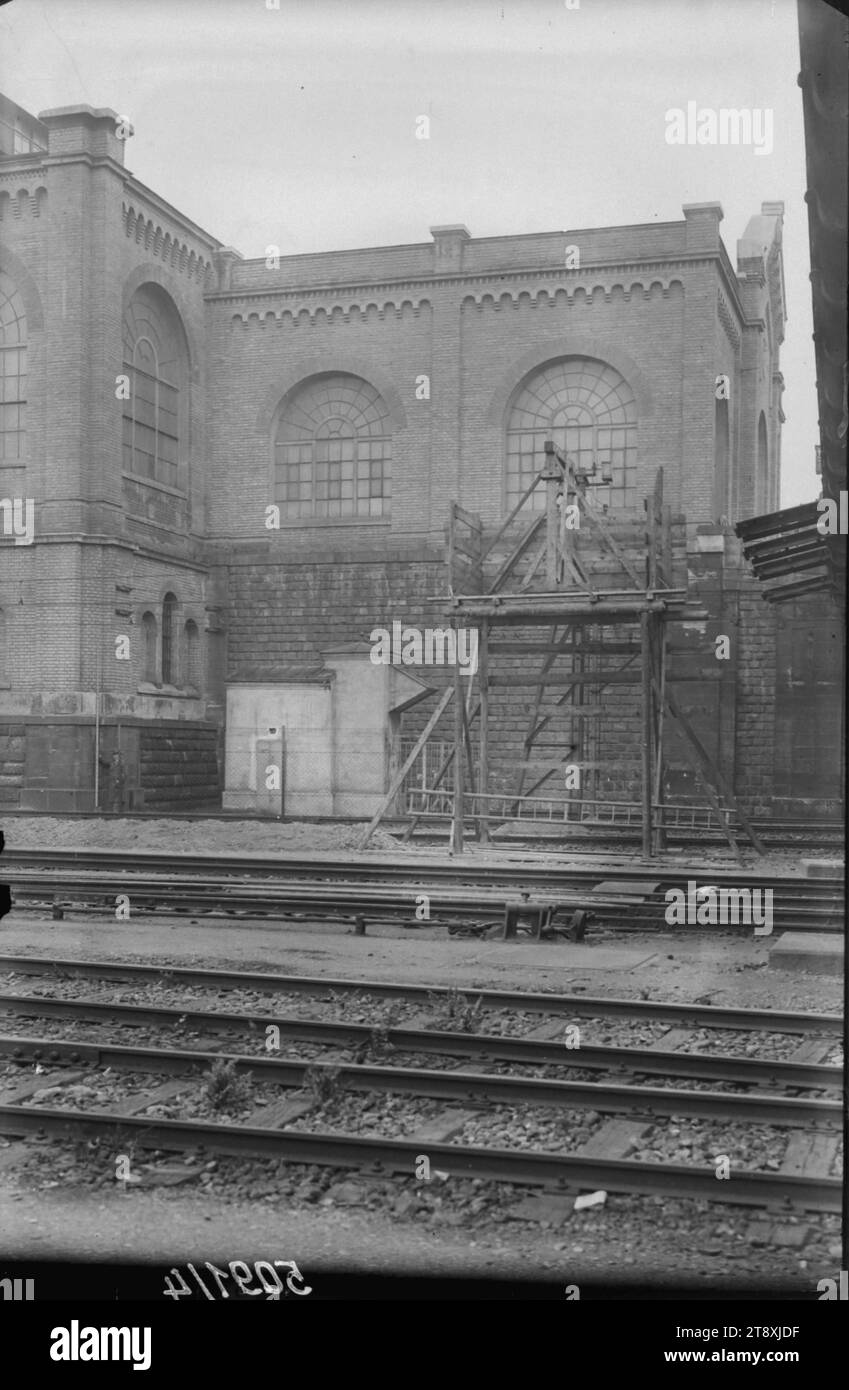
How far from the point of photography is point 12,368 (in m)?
16.9

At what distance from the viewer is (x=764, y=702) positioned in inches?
800

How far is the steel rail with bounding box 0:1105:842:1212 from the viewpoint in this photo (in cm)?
496

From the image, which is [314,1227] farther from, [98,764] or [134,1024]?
[98,764]

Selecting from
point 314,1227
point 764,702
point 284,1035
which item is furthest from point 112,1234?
point 764,702

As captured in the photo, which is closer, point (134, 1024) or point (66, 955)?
point (134, 1024)

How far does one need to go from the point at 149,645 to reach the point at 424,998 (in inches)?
412

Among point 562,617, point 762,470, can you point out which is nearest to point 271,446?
point 562,617

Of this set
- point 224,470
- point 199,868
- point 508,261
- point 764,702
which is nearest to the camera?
point 199,868

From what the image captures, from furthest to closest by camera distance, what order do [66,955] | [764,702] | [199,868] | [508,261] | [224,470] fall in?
[764,702]
[508,261]
[224,470]
[199,868]
[66,955]

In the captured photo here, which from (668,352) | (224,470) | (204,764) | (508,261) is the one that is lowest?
(204,764)

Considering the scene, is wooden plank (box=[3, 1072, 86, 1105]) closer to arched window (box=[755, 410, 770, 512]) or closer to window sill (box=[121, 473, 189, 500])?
window sill (box=[121, 473, 189, 500])

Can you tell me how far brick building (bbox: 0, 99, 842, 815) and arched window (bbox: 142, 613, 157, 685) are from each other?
51mm

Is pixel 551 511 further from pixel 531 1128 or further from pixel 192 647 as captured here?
pixel 531 1128

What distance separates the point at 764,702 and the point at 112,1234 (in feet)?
55.9
